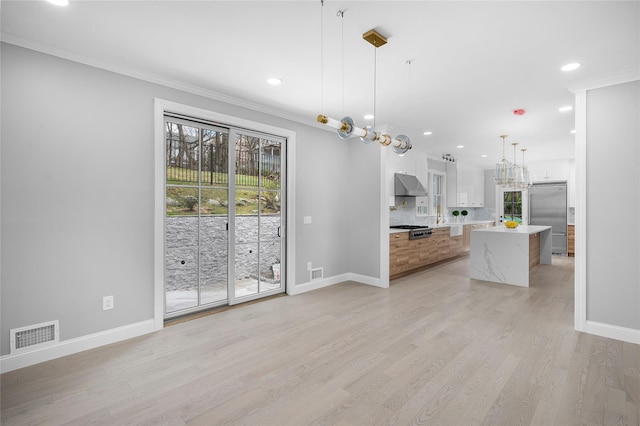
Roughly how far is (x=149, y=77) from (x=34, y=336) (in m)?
2.47

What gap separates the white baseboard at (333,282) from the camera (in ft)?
14.9

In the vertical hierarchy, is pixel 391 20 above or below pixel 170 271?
above

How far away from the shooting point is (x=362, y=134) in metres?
2.61

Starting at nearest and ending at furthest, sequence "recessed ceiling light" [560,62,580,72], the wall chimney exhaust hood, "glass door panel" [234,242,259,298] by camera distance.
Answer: "recessed ceiling light" [560,62,580,72], "glass door panel" [234,242,259,298], the wall chimney exhaust hood

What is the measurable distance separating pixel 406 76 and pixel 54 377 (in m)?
3.90

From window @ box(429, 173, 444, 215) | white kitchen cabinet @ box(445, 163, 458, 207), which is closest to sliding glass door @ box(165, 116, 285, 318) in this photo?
window @ box(429, 173, 444, 215)

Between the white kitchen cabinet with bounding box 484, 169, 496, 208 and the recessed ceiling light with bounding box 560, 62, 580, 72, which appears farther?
the white kitchen cabinet with bounding box 484, 169, 496, 208

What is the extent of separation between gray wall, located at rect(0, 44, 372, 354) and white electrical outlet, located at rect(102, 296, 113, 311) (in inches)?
1.5

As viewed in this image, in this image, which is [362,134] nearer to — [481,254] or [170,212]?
[170,212]

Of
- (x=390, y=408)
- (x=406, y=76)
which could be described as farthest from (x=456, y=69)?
(x=390, y=408)

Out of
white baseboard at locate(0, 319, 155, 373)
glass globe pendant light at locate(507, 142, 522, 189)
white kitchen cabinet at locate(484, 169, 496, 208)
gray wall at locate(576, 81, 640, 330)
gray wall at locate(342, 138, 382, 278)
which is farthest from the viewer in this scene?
white kitchen cabinet at locate(484, 169, 496, 208)

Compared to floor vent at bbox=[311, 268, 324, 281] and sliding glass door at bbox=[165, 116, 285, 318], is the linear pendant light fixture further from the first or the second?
floor vent at bbox=[311, 268, 324, 281]

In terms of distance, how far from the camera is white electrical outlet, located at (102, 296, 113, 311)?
2.85 m

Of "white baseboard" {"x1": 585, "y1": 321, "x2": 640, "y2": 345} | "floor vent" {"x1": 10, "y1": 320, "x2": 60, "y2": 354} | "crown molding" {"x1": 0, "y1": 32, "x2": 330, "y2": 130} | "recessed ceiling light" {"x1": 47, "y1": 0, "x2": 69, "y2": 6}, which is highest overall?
"recessed ceiling light" {"x1": 47, "y1": 0, "x2": 69, "y2": 6}
